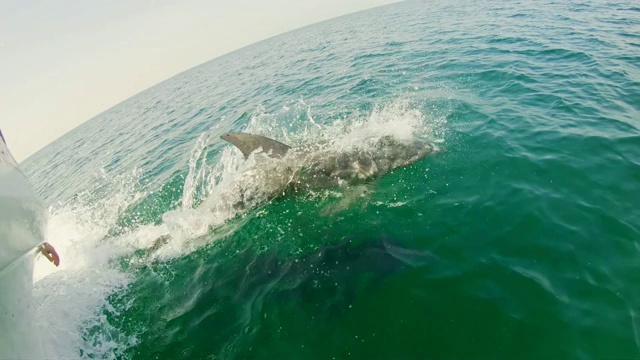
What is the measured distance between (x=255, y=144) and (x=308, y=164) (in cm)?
154

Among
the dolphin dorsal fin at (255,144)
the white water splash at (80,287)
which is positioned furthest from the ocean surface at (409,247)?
the dolphin dorsal fin at (255,144)

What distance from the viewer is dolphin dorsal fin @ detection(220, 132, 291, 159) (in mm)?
8602

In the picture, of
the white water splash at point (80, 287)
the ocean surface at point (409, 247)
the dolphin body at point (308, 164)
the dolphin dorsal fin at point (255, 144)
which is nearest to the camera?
the ocean surface at point (409, 247)

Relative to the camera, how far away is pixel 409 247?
6.06 meters

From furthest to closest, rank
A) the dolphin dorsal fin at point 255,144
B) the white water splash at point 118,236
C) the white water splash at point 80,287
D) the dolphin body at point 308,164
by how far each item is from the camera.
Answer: the dolphin dorsal fin at point 255,144 < the dolphin body at point 308,164 < the white water splash at point 118,236 < the white water splash at point 80,287

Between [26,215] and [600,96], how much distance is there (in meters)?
14.6

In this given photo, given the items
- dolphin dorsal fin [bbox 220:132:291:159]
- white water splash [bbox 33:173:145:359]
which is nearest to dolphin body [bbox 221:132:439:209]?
dolphin dorsal fin [bbox 220:132:291:159]

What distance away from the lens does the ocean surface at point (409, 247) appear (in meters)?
4.56

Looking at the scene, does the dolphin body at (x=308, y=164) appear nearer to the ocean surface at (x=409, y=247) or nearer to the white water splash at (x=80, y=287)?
the ocean surface at (x=409, y=247)

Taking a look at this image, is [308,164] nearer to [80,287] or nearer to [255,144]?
[255,144]

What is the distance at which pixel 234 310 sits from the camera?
227 inches

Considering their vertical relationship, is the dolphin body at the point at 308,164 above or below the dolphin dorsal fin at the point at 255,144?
below

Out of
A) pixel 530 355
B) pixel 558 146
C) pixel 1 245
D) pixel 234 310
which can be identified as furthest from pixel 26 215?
pixel 558 146

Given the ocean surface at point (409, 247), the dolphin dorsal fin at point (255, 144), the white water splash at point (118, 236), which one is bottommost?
the ocean surface at point (409, 247)
